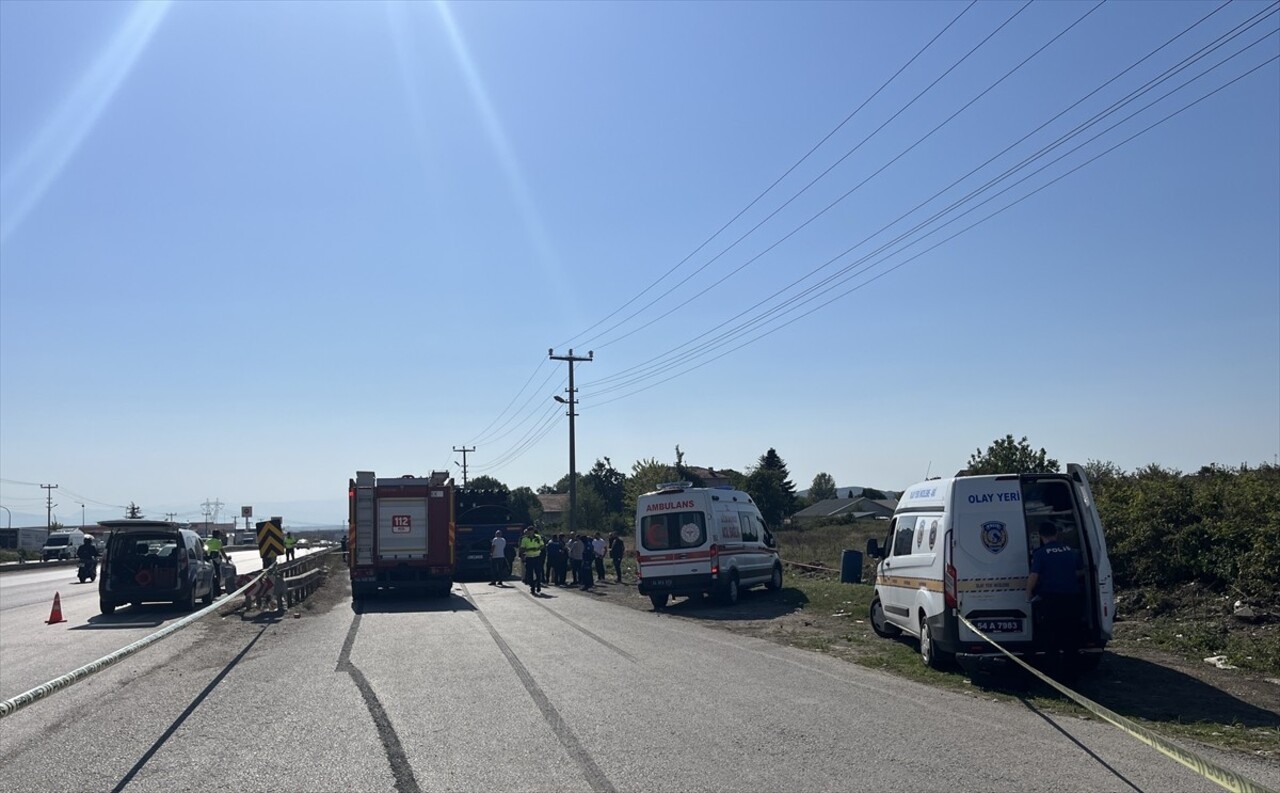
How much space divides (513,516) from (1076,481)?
29047 millimetres

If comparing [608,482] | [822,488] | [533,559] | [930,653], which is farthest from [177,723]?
[822,488]

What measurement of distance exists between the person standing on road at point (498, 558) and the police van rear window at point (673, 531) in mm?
10663

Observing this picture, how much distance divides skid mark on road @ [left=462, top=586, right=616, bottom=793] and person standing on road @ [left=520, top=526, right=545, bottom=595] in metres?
15.0

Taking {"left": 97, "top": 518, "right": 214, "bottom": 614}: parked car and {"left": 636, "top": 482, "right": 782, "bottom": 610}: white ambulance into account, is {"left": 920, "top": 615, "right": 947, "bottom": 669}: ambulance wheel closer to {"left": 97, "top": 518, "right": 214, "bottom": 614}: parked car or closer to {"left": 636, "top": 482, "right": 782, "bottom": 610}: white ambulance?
{"left": 636, "top": 482, "right": 782, "bottom": 610}: white ambulance

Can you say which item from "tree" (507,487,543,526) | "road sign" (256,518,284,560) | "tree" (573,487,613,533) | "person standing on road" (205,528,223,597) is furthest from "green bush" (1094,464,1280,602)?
"tree" (507,487,543,526)

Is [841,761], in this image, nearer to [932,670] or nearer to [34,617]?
[932,670]

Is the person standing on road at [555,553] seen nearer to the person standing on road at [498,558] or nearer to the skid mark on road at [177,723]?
the person standing on road at [498,558]

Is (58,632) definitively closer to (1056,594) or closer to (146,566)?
(146,566)

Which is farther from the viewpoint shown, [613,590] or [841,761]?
[613,590]

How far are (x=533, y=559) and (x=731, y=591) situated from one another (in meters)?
8.26

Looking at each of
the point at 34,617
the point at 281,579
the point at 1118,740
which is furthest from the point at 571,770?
the point at 34,617

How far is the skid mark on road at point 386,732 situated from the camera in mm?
7332

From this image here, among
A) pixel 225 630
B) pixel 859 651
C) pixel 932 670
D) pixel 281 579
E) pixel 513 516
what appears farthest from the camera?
pixel 513 516

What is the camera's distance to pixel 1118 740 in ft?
28.1
